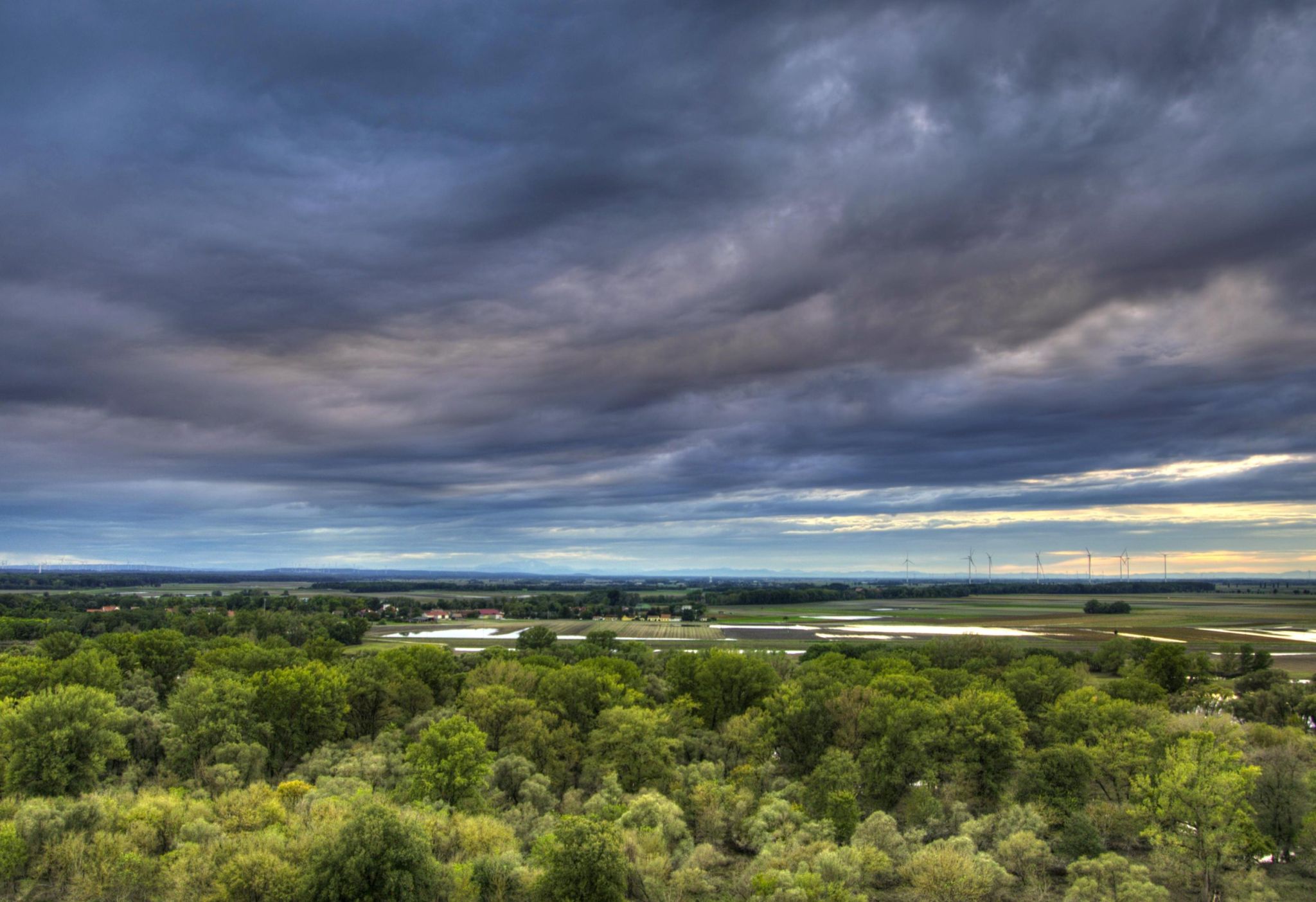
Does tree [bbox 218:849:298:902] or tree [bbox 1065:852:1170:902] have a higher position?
tree [bbox 218:849:298:902]

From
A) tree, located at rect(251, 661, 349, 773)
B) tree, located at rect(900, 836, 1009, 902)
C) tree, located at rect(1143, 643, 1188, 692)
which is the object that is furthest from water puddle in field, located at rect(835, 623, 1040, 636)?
tree, located at rect(900, 836, 1009, 902)

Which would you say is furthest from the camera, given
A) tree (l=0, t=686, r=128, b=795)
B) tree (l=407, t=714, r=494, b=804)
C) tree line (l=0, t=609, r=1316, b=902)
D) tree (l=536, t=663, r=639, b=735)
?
tree (l=536, t=663, r=639, b=735)

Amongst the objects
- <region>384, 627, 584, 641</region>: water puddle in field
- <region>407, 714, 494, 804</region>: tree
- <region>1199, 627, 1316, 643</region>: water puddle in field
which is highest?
<region>407, 714, 494, 804</region>: tree

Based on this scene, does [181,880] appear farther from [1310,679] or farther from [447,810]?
[1310,679]

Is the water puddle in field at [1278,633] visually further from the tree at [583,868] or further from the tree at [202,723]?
the tree at [202,723]

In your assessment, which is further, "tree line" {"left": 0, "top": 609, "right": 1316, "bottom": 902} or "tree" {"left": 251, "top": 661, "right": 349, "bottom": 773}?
"tree" {"left": 251, "top": 661, "right": 349, "bottom": 773}

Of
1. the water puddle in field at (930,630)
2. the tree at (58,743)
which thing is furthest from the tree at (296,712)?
the water puddle in field at (930,630)

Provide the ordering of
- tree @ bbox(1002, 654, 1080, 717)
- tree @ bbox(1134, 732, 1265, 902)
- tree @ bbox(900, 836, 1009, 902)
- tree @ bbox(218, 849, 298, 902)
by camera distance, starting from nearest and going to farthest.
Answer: tree @ bbox(218, 849, 298, 902) < tree @ bbox(900, 836, 1009, 902) < tree @ bbox(1134, 732, 1265, 902) < tree @ bbox(1002, 654, 1080, 717)

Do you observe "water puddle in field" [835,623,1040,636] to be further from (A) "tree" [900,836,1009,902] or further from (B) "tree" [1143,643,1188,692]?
(A) "tree" [900,836,1009,902]
